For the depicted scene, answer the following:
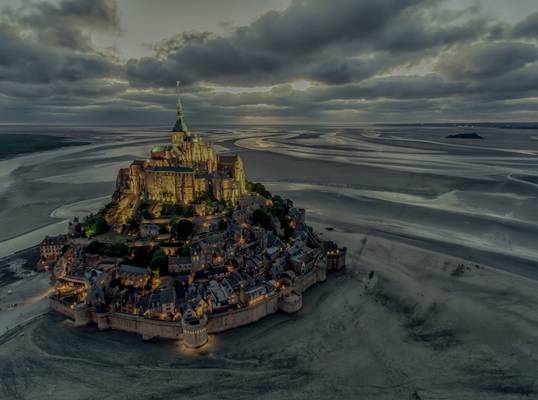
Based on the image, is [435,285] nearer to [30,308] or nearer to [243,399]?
[243,399]

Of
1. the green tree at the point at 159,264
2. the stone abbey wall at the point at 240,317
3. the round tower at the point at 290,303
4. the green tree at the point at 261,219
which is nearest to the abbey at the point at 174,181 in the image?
the green tree at the point at 261,219

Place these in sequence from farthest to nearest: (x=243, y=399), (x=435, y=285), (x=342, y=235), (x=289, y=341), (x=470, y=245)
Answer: (x=342, y=235), (x=470, y=245), (x=435, y=285), (x=289, y=341), (x=243, y=399)

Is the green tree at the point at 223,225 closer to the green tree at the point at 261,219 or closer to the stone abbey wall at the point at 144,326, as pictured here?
the green tree at the point at 261,219

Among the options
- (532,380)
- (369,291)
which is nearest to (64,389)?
(369,291)

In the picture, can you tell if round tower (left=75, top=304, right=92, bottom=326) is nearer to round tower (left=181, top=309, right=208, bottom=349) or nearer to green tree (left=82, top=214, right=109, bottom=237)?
round tower (left=181, top=309, right=208, bottom=349)

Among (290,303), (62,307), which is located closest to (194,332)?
(290,303)

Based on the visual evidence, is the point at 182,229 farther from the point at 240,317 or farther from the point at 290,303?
the point at 290,303
